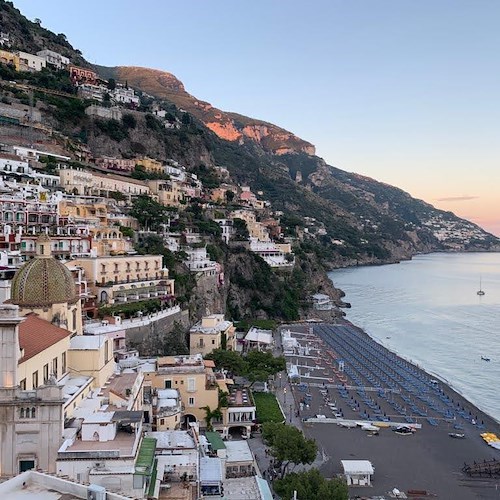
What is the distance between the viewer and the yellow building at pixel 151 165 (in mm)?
80125

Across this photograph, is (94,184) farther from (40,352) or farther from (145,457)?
(145,457)

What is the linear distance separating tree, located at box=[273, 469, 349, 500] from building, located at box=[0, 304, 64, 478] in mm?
9172

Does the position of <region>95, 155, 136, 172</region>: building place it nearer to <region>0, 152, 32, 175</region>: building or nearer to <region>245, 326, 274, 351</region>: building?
<region>0, 152, 32, 175</region>: building

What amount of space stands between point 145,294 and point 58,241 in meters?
7.55

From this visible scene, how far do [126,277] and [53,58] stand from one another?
6296cm

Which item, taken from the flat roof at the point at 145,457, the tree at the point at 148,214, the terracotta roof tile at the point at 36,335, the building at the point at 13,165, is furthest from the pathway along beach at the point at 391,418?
the building at the point at 13,165

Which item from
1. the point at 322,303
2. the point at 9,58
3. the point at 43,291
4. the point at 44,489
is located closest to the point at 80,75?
the point at 9,58

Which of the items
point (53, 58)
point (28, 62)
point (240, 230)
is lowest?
point (240, 230)

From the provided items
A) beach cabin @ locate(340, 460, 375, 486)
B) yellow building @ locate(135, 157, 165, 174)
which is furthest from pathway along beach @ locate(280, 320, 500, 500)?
yellow building @ locate(135, 157, 165, 174)

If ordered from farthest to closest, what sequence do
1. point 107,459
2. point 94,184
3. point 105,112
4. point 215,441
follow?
1. point 105,112
2. point 94,184
3. point 215,441
4. point 107,459

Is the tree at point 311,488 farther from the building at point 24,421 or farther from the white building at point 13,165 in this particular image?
the white building at point 13,165

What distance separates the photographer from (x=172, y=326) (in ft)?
140

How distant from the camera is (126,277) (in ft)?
141

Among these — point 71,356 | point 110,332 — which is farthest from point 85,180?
point 71,356
